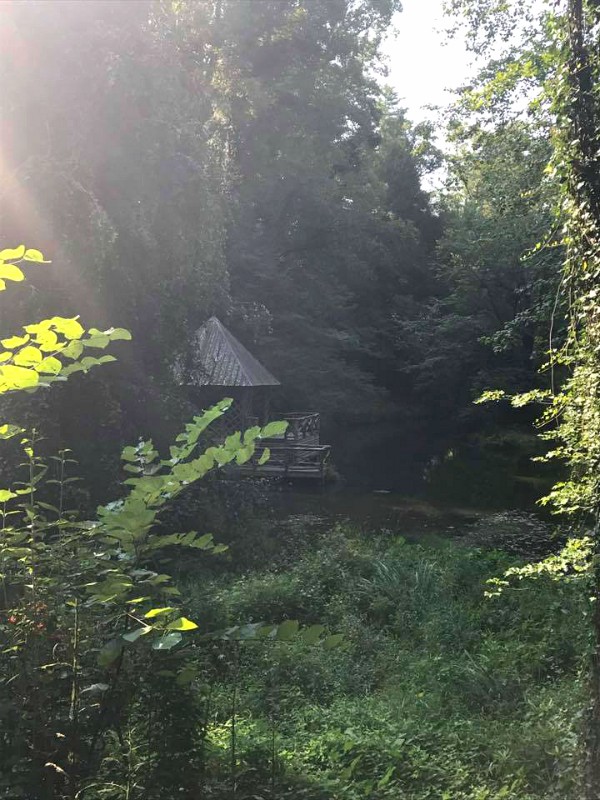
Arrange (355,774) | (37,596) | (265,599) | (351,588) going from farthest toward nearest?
(351,588), (265,599), (355,774), (37,596)

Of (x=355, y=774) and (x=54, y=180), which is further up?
(x=54, y=180)

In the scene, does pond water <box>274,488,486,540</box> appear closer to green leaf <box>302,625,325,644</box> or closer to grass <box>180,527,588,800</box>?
grass <box>180,527,588,800</box>

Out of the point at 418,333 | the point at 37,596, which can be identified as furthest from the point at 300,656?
the point at 418,333

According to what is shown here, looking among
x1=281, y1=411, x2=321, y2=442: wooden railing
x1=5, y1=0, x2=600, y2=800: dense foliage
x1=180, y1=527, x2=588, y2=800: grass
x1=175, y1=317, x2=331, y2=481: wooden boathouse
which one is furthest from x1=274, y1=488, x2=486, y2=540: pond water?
x1=180, y1=527, x2=588, y2=800: grass

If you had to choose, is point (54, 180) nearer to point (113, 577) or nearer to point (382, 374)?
point (113, 577)

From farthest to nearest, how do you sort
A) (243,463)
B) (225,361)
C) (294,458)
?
(294,458)
(225,361)
(243,463)

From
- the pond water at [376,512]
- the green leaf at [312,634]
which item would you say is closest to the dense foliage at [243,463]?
the green leaf at [312,634]

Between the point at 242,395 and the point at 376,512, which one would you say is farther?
the point at 242,395

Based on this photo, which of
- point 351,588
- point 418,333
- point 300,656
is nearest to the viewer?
point 300,656

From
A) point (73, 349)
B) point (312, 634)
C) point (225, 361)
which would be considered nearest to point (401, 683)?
point (312, 634)

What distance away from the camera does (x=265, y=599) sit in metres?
9.03

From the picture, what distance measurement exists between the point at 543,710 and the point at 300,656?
2394 millimetres

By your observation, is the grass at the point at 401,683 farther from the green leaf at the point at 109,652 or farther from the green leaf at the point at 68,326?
the green leaf at the point at 68,326

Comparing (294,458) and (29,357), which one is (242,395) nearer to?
(294,458)
